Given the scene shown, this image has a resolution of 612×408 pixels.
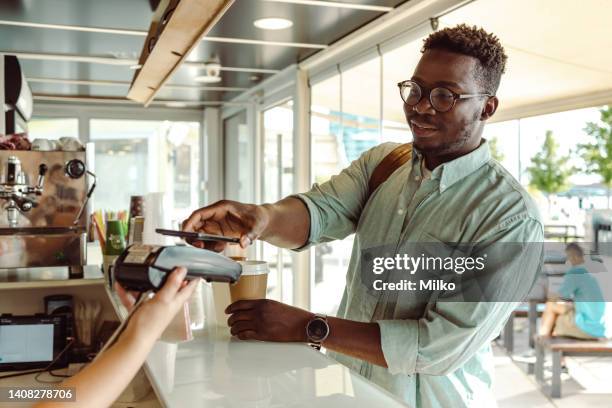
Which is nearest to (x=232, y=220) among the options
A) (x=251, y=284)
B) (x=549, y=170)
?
(x=251, y=284)

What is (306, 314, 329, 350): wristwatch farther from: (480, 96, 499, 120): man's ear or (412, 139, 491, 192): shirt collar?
(480, 96, 499, 120): man's ear

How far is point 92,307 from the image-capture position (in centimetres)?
250

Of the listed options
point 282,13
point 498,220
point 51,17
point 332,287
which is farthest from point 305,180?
point 498,220

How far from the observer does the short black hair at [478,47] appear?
1.28m

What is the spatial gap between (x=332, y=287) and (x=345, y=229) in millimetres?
3135

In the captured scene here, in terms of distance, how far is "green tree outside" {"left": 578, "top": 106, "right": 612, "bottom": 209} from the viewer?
2641mm

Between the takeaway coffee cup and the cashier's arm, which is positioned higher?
the cashier's arm

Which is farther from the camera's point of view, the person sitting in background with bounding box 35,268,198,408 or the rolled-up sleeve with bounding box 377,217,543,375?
the rolled-up sleeve with bounding box 377,217,543,375

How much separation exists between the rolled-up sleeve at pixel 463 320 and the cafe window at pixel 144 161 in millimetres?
6187

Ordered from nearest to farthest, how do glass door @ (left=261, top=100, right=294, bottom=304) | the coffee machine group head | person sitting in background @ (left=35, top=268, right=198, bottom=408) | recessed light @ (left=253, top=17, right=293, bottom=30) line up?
person sitting in background @ (left=35, top=268, right=198, bottom=408)
the coffee machine group head
recessed light @ (left=253, top=17, right=293, bottom=30)
glass door @ (left=261, top=100, right=294, bottom=304)

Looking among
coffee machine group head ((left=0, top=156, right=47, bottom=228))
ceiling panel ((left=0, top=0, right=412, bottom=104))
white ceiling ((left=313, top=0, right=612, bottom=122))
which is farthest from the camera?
ceiling panel ((left=0, top=0, right=412, bottom=104))

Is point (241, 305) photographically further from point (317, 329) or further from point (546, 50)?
point (546, 50)

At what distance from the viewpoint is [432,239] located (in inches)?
51.6

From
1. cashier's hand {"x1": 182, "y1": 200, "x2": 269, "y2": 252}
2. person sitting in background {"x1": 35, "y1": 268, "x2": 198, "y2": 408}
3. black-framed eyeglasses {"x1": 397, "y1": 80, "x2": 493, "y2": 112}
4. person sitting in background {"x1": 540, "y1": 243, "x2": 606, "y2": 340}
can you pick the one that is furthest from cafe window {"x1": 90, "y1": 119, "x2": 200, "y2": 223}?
person sitting in background {"x1": 35, "y1": 268, "x2": 198, "y2": 408}
